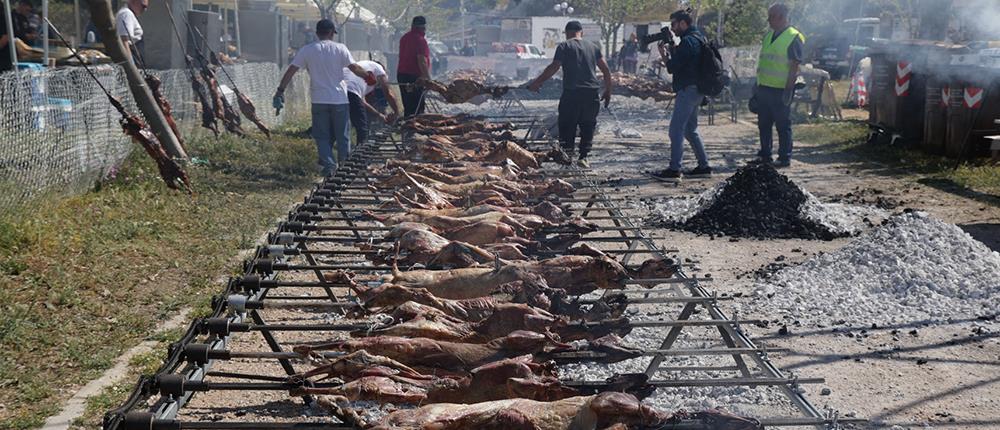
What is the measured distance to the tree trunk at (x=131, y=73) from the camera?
1112 centimetres

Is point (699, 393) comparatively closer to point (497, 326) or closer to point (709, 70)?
point (497, 326)

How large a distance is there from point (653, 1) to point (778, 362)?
103ft

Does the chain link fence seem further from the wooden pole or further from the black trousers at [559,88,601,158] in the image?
the black trousers at [559,88,601,158]

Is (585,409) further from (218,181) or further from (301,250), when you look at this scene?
(218,181)

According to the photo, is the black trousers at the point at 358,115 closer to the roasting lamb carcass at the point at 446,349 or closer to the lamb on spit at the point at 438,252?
the lamb on spit at the point at 438,252

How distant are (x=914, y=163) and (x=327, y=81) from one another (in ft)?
28.2

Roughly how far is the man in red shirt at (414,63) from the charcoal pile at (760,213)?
5285mm

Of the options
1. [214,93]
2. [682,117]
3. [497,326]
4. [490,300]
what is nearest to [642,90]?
[682,117]

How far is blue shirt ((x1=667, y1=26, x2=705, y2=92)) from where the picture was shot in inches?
491

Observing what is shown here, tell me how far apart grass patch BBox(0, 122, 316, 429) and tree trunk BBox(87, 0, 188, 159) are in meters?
0.41

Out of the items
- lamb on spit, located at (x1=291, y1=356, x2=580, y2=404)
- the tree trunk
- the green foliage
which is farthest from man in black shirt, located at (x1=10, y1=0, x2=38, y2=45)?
the green foliage

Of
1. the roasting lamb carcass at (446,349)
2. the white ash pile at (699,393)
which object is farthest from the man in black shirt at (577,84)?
the roasting lamb carcass at (446,349)

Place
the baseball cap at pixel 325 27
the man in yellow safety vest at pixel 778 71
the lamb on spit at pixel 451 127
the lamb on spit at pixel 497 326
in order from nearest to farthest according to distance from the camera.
Result: the lamb on spit at pixel 497 326 < the lamb on spit at pixel 451 127 < the baseball cap at pixel 325 27 < the man in yellow safety vest at pixel 778 71

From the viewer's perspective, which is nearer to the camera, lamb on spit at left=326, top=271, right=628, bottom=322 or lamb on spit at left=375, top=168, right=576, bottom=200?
lamb on spit at left=326, top=271, right=628, bottom=322
